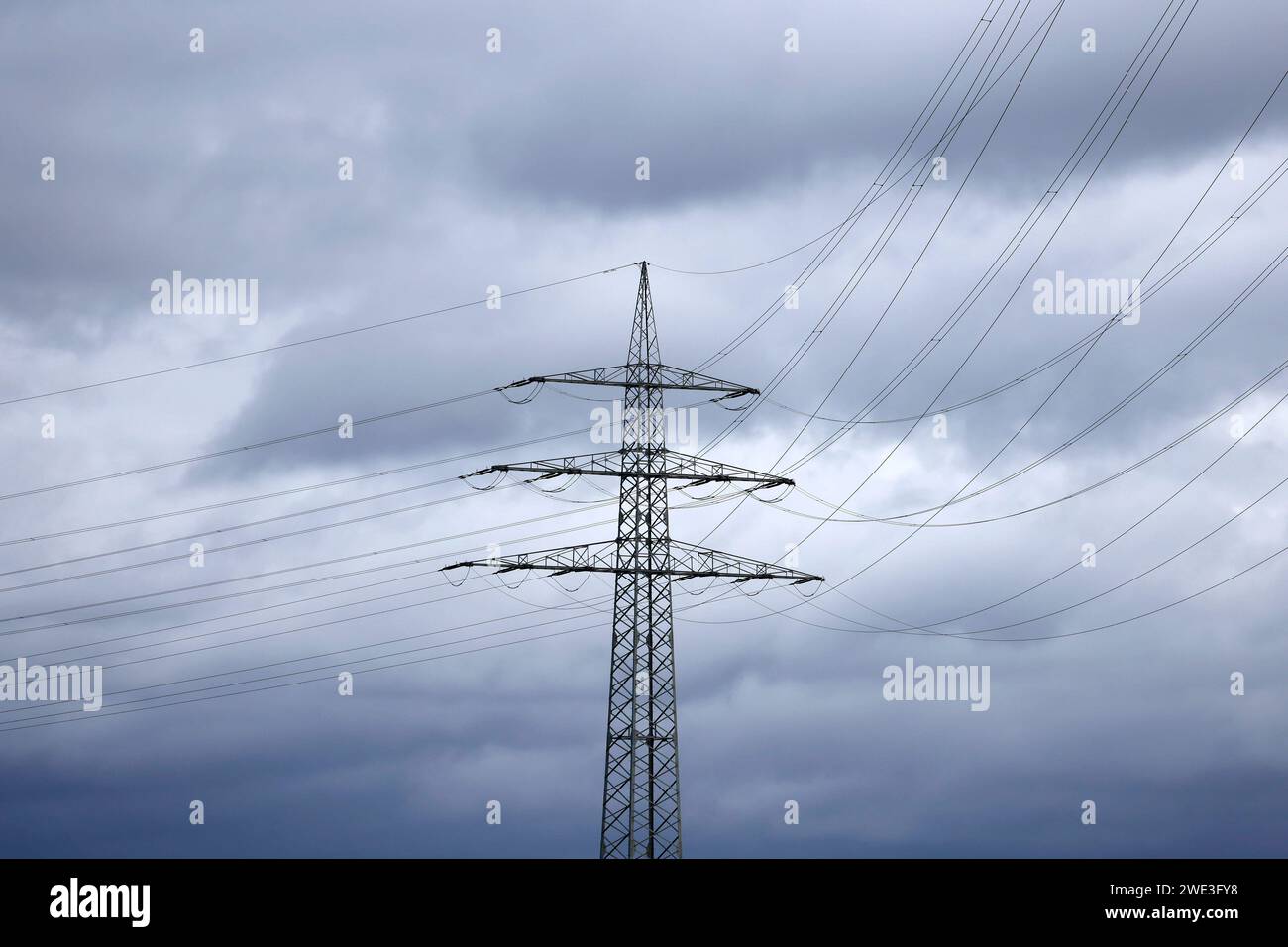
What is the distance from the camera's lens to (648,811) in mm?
60969

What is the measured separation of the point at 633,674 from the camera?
6166 cm
